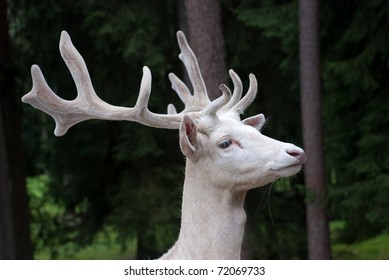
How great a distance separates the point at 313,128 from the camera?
1073cm

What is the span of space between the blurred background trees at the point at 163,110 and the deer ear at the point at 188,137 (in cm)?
559

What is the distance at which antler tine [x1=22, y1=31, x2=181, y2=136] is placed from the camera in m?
5.31

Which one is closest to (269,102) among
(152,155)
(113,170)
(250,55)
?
(250,55)

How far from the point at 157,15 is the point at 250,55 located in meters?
1.64

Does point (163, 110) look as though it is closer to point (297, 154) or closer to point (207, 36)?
point (207, 36)

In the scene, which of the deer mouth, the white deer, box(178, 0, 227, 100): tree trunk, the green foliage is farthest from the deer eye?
the green foliage

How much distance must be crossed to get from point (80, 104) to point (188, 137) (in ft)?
2.69

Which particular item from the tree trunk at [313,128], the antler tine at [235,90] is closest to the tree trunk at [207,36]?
the tree trunk at [313,128]

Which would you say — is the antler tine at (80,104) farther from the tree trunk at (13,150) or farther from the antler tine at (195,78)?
the tree trunk at (13,150)

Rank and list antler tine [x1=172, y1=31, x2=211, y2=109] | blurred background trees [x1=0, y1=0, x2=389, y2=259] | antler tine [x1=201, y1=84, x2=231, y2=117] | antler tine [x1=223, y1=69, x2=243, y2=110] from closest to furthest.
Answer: antler tine [x1=201, y1=84, x2=231, y2=117] < antler tine [x1=223, y1=69, x2=243, y2=110] < antler tine [x1=172, y1=31, x2=211, y2=109] < blurred background trees [x1=0, y1=0, x2=389, y2=259]

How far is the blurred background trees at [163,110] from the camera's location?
10.7m

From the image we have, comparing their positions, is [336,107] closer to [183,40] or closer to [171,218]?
[171,218]

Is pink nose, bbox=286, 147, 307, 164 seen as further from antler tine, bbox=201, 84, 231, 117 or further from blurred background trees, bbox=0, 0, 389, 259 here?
blurred background trees, bbox=0, 0, 389, 259

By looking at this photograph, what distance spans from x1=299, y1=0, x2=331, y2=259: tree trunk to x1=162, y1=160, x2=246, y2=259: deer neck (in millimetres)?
5714
